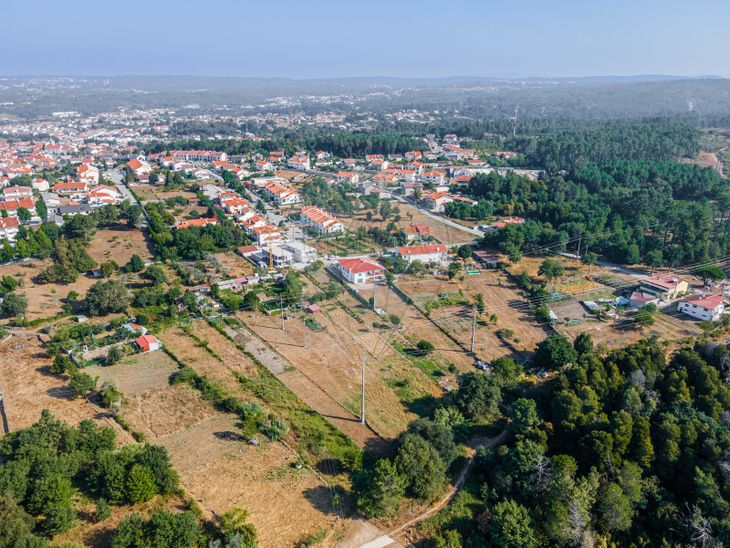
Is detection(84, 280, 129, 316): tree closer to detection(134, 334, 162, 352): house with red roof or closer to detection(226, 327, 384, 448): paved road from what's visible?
detection(134, 334, 162, 352): house with red roof

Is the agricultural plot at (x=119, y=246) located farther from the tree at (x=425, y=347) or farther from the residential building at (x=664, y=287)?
the residential building at (x=664, y=287)

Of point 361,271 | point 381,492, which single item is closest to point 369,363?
point 381,492

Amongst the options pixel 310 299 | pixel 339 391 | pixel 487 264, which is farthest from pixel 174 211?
pixel 339 391

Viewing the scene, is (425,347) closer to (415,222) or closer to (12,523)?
(12,523)

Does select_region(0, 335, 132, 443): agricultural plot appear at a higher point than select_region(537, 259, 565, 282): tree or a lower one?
lower

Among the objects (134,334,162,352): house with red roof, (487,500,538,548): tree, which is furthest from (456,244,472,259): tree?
A: (487,500,538,548): tree
